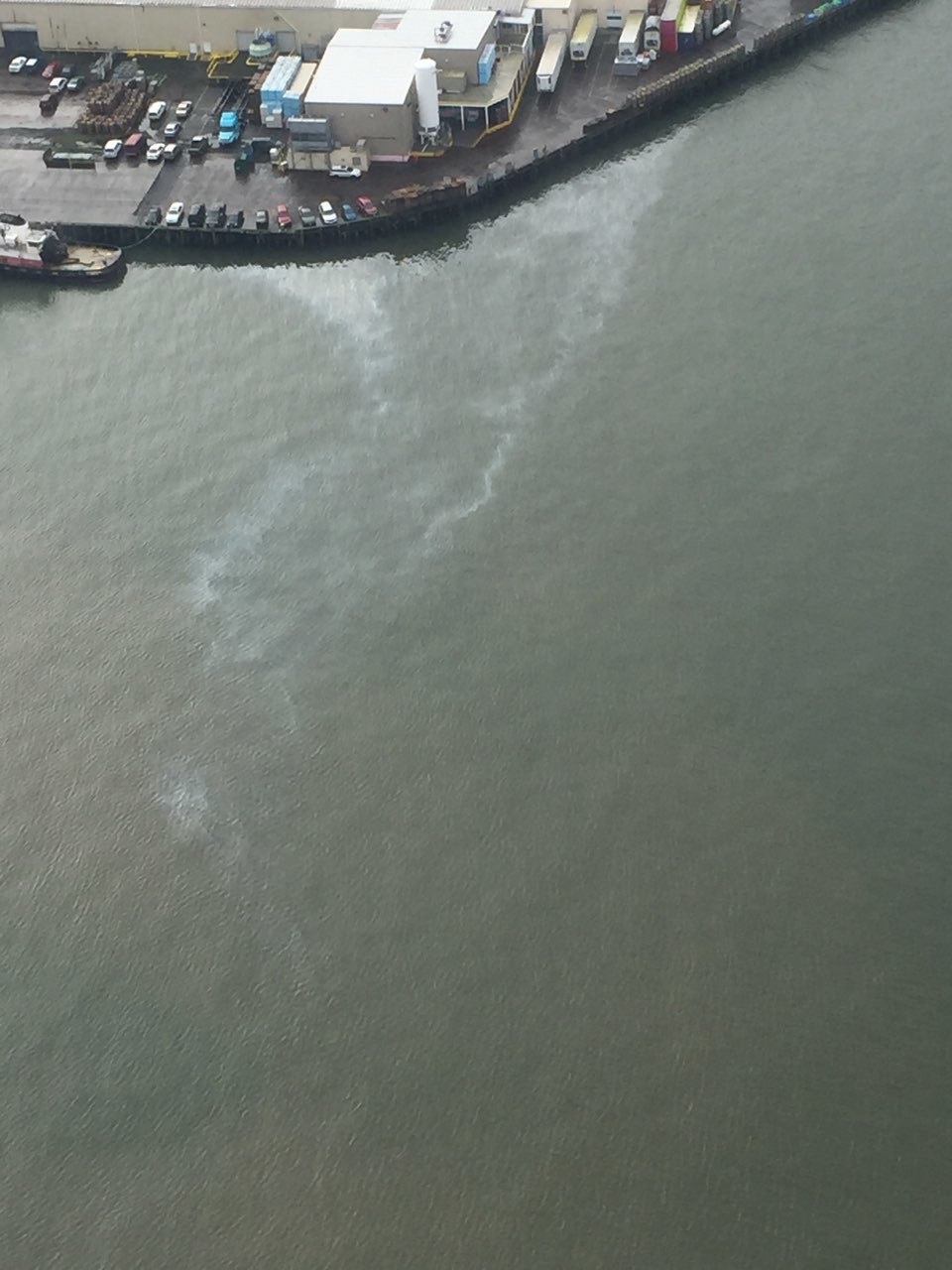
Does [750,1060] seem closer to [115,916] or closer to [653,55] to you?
[115,916]

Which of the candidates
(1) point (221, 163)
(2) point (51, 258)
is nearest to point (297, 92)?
(1) point (221, 163)

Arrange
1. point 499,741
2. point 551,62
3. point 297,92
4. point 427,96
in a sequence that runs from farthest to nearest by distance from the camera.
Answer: point 551,62, point 297,92, point 427,96, point 499,741

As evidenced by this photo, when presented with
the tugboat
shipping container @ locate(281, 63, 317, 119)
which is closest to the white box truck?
shipping container @ locate(281, 63, 317, 119)

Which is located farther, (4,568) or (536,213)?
(536,213)

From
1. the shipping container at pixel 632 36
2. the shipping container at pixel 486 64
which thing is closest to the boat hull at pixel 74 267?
the shipping container at pixel 486 64

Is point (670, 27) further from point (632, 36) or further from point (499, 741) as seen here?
point (499, 741)

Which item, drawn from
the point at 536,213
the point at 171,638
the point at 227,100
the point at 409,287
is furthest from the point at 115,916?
the point at 227,100
